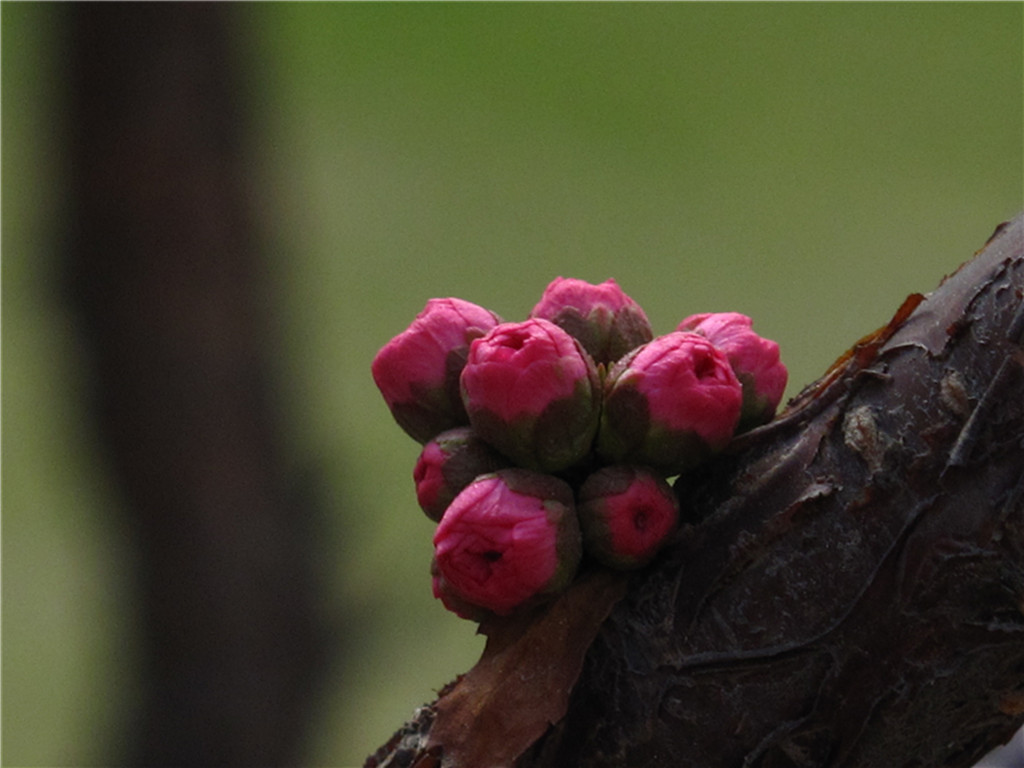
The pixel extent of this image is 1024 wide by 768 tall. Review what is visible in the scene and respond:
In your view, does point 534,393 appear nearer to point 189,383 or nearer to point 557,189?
point 189,383

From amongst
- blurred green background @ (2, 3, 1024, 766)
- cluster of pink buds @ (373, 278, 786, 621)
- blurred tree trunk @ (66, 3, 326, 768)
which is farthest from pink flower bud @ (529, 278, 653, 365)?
blurred green background @ (2, 3, 1024, 766)

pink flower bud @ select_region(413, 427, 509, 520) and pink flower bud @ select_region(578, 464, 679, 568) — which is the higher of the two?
pink flower bud @ select_region(413, 427, 509, 520)

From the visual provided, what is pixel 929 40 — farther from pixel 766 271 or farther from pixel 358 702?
pixel 358 702

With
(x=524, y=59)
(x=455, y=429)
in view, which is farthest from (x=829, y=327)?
(x=455, y=429)

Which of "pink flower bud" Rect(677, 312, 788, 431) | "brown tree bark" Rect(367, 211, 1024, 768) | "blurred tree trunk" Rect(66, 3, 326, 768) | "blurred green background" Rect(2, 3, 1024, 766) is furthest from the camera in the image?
"blurred green background" Rect(2, 3, 1024, 766)

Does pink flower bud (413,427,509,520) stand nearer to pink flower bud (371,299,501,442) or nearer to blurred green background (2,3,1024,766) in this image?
pink flower bud (371,299,501,442)

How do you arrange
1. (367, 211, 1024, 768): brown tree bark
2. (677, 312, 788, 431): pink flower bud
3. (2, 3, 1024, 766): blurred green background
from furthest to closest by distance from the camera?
1. (2, 3, 1024, 766): blurred green background
2. (677, 312, 788, 431): pink flower bud
3. (367, 211, 1024, 768): brown tree bark

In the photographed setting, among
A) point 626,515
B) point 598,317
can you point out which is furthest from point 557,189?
point 626,515
